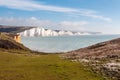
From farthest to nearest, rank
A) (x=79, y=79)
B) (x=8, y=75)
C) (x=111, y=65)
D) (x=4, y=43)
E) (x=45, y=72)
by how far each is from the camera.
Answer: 1. (x=4, y=43)
2. (x=111, y=65)
3. (x=45, y=72)
4. (x=8, y=75)
5. (x=79, y=79)

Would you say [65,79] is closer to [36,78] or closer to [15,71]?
[36,78]

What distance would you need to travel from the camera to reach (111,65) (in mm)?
49812

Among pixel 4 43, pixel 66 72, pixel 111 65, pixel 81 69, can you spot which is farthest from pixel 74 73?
pixel 4 43

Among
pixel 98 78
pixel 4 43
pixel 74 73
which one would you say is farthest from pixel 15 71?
pixel 4 43

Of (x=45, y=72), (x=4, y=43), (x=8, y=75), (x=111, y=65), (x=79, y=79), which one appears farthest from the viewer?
(x=4, y=43)

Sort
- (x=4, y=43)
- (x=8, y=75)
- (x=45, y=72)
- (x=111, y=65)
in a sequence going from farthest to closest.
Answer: (x=4, y=43)
(x=111, y=65)
(x=45, y=72)
(x=8, y=75)

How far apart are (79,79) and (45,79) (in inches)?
195

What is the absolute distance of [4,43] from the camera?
132 metres

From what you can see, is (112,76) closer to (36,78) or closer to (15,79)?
(36,78)

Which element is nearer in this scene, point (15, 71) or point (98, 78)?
point (98, 78)

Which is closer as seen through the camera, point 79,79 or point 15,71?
point 79,79

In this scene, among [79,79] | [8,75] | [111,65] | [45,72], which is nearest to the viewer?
[79,79]

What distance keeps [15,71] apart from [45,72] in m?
5.30

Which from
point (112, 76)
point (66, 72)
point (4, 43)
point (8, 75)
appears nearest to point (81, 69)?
point (66, 72)
